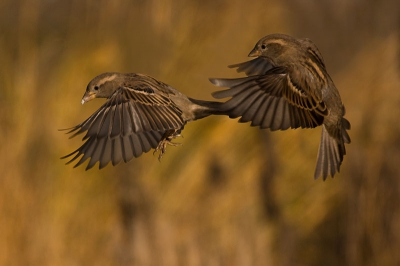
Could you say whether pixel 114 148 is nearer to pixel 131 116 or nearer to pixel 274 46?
pixel 131 116

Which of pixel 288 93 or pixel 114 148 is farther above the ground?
pixel 288 93

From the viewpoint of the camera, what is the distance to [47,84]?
4.11 meters

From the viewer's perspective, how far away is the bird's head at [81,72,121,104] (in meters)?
1.92

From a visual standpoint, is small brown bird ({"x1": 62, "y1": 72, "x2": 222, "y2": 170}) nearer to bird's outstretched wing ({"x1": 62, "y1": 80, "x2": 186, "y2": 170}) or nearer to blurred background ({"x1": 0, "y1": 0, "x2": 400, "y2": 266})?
bird's outstretched wing ({"x1": 62, "y1": 80, "x2": 186, "y2": 170})

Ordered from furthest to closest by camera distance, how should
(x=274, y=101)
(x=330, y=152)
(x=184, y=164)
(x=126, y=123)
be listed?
(x=184, y=164)
(x=330, y=152)
(x=274, y=101)
(x=126, y=123)

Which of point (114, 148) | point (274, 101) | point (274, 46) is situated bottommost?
point (114, 148)

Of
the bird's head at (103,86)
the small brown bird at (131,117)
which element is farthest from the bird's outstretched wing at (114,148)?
the bird's head at (103,86)

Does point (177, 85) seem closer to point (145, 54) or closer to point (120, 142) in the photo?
point (145, 54)

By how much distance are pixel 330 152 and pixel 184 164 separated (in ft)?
6.42

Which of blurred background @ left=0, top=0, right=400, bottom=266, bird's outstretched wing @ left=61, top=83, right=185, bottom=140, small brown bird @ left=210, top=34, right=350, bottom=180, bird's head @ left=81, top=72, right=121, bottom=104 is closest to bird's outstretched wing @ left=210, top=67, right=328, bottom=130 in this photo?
small brown bird @ left=210, top=34, right=350, bottom=180

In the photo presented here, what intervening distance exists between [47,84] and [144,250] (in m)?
0.89

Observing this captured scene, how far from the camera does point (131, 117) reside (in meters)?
1.82

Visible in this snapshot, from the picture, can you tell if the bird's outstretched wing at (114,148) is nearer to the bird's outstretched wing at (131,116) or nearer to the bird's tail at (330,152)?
the bird's outstretched wing at (131,116)

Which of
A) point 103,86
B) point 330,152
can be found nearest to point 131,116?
point 103,86
